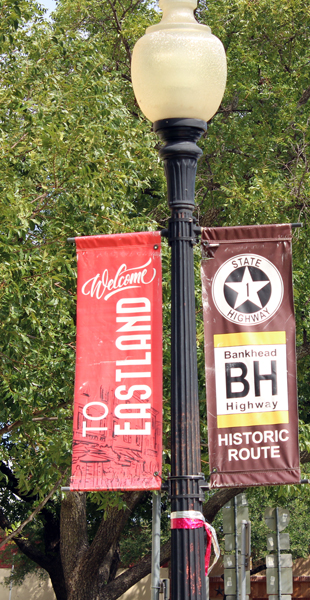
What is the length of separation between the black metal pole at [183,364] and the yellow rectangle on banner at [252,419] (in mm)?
271

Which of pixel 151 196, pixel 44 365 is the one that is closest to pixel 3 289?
pixel 44 365

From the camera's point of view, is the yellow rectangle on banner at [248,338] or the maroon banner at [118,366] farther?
the yellow rectangle on banner at [248,338]

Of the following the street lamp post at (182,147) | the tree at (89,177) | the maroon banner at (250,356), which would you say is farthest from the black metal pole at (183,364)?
the tree at (89,177)

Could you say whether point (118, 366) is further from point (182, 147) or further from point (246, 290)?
point (182, 147)

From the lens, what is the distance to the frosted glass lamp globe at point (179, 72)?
4348mm

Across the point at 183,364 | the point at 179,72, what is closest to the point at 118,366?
the point at 183,364

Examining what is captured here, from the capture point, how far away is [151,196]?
1614 centimetres

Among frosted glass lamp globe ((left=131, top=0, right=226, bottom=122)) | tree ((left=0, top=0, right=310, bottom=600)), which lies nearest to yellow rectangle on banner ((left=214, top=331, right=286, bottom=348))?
frosted glass lamp globe ((left=131, top=0, right=226, bottom=122))

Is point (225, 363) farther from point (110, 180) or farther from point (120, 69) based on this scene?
point (120, 69)

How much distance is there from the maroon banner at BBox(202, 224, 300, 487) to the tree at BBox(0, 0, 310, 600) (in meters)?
4.97

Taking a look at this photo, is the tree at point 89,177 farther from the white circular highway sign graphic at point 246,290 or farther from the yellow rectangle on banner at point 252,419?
the yellow rectangle on banner at point 252,419

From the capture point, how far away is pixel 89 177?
10.5 metres

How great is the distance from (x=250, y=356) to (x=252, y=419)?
366mm

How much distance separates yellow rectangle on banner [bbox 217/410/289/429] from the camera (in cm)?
426
